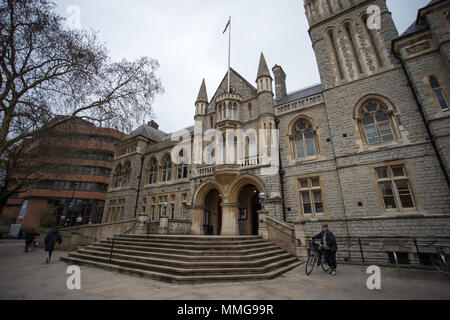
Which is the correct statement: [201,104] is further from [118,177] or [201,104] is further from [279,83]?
[118,177]

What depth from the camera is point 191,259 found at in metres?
6.57

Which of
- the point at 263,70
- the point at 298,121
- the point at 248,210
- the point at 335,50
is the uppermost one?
the point at 263,70

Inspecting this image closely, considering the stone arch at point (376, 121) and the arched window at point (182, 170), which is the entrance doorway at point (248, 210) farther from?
the stone arch at point (376, 121)

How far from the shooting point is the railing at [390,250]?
8.09m

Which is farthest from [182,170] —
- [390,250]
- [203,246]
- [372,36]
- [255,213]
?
[372,36]

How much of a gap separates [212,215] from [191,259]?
9.61 meters

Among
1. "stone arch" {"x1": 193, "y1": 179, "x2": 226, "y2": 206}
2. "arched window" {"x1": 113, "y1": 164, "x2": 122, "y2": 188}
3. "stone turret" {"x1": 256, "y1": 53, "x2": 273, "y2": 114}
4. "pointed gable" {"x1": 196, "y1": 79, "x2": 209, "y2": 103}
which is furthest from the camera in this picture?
"arched window" {"x1": 113, "y1": 164, "x2": 122, "y2": 188}

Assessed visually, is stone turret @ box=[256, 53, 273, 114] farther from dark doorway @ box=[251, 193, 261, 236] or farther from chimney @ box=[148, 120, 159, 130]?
chimney @ box=[148, 120, 159, 130]

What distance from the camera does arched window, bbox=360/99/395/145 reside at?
10.4 metres

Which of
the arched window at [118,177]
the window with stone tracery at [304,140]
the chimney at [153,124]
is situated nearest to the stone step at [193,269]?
the window with stone tracery at [304,140]

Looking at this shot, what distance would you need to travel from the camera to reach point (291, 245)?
928 centimetres

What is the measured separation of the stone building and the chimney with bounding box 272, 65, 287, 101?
0.10 meters

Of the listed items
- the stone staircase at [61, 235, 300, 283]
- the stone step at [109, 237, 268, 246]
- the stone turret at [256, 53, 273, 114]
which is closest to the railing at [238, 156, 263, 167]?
the stone turret at [256, 53, 273, 114]

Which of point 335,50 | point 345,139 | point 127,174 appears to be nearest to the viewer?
point 345,139
